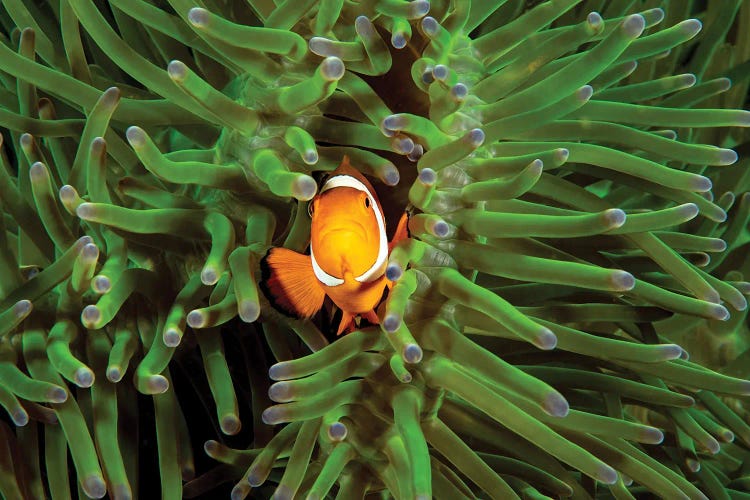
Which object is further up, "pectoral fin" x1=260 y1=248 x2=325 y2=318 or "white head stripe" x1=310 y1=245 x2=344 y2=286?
"white head stripe" x1=310 y1=245 x2=344 y2=286

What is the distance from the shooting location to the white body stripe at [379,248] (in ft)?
2.61

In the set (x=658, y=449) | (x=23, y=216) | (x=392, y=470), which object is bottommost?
(x=658, y=449)

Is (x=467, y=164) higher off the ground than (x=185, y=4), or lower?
lower

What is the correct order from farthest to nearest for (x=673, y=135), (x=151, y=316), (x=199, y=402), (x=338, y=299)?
(x=199, y=402) < (x=673, y=135) < (x=151, y=316) < (x=338, y=299)

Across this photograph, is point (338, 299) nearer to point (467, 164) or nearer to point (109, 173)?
point (467, 164)

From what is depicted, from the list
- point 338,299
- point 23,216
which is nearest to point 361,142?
point 338,299

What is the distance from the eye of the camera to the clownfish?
0.76 metres

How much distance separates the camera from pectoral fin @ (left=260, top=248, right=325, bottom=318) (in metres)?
0.83

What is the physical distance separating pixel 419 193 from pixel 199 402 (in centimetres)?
57

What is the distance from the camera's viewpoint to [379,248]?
824 mm

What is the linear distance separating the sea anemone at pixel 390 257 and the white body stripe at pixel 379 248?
2 cm

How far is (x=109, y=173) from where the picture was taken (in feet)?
3.39

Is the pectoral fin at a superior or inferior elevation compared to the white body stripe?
inferior

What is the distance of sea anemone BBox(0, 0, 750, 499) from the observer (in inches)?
32.8
